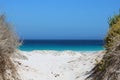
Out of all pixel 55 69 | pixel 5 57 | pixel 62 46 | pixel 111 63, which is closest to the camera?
pixel 111 63

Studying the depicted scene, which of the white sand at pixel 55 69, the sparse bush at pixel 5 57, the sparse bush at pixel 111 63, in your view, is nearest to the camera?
the sparse bush at pixel 111 63

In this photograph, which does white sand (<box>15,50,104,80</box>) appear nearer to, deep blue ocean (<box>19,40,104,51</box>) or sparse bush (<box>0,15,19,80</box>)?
sparse bush (<box>0,15,19,80</box>)

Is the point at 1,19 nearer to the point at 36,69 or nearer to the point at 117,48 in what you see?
the point at 36,69

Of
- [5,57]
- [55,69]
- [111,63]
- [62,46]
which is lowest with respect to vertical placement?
[62,46]

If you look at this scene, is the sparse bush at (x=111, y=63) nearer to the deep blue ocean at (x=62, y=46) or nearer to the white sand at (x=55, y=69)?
the white sand at (x=55, y=69)

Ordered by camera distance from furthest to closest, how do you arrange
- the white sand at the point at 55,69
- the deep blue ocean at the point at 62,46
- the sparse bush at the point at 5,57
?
the deep blue ocean at the point at 62,46
the white sand at the point at 55,69
the sparse bush at the point at 5,57

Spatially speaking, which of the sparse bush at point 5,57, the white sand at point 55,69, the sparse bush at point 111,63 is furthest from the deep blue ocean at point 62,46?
the sparse bush at point 111,63

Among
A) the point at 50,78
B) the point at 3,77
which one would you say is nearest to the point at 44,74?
the point at 50,78

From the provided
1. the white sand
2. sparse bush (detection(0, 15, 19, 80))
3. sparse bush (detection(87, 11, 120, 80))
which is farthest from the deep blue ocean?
sparse bush (detection(87, 11, 120, 80))

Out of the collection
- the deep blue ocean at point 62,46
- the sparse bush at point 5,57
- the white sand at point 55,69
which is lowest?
the deep blue ocean at point 62,46

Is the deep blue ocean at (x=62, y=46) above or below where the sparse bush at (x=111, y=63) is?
below

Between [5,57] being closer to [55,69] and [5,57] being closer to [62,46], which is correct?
[55,69]

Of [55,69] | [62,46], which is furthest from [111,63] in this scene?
[62,46]

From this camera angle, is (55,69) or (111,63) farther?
(55,69)
